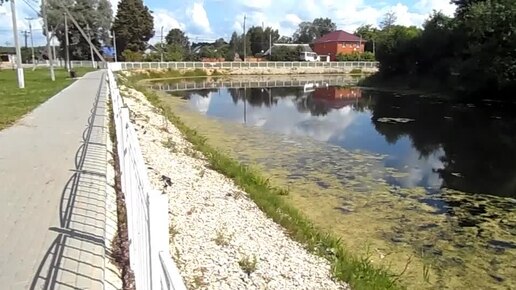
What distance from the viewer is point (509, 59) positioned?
99.6 feet

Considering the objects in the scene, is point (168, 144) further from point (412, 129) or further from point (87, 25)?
point (87, 25)

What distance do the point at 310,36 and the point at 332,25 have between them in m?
12.6

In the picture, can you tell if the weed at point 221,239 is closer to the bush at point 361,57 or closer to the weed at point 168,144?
the weed at point 168,144

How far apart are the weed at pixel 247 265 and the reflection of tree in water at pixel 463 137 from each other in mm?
7793

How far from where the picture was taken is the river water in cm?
768

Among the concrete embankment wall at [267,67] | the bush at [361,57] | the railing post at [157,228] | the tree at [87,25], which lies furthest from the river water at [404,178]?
the bush at [361,57]

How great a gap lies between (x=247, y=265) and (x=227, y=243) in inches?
28.8

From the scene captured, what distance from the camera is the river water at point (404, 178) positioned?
25.2 feet

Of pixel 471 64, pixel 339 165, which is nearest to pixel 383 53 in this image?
pixel 471 64

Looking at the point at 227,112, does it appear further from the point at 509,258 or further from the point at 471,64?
the point at 509,258

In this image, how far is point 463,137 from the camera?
67.0 ft

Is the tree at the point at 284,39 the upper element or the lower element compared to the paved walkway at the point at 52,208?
upper

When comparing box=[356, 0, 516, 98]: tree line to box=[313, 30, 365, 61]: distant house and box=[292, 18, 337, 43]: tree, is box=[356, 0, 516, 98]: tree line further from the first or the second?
box=[292, 18, 337, 43]: tree

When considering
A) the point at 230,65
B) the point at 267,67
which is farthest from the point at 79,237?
the point at 267,67
